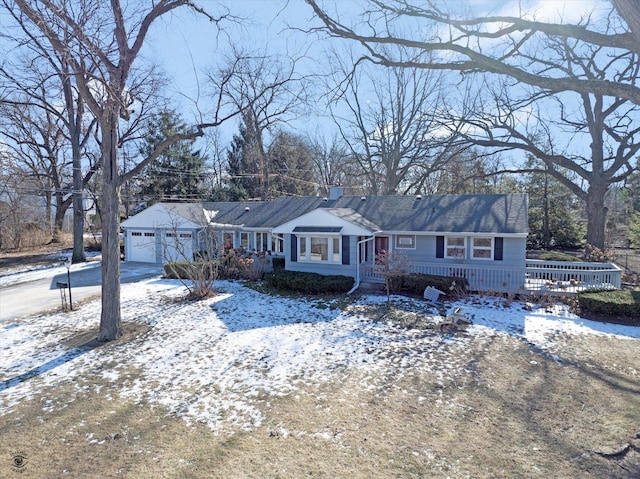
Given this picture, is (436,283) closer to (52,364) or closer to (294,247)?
(294,247)

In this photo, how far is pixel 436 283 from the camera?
12.9m

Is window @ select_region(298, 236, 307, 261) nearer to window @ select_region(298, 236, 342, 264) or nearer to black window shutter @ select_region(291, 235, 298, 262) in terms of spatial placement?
window @ select_region(298, 236, 342, 264)

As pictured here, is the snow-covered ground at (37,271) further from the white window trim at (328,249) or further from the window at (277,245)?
the white window trim at (328,249)

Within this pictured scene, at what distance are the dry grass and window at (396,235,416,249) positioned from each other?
31.0 feet

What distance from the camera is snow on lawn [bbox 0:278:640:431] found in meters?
6.17

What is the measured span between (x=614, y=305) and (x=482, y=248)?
5.07 meters

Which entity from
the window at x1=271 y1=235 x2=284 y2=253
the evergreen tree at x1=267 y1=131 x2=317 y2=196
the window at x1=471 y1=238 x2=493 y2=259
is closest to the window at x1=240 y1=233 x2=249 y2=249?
the window at x1=271 y1=235 x2=284 y2=253

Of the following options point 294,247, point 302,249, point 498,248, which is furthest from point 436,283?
point 294,247

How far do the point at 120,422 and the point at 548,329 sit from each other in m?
10.1

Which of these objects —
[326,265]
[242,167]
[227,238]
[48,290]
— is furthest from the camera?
[242,167]

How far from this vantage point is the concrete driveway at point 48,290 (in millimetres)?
11680

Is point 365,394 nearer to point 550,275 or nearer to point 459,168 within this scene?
point 550,275

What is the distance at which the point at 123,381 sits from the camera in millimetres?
6562

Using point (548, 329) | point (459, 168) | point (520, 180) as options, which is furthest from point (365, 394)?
point (520, 180)
